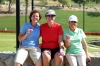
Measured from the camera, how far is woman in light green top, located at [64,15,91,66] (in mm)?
4941

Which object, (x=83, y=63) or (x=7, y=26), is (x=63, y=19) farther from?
(x=83, y=63)

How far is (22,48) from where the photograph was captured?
504 centimetres

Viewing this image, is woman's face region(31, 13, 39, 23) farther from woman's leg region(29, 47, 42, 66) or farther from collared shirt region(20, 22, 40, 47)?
woman's leg region(29, 47, 42, 66)

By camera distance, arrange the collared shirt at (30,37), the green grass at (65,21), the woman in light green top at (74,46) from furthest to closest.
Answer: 1. the green grass at (65,21)
2. the collared shirt at (30,37)
3. the woman in light green top at (74,46)

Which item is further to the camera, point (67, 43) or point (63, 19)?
point (63, 19)

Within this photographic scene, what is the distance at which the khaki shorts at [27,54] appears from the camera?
4891 millimetres

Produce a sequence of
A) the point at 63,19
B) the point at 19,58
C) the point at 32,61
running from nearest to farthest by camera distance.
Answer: the point at 19,58, the point at 32,61, the point at 63,19

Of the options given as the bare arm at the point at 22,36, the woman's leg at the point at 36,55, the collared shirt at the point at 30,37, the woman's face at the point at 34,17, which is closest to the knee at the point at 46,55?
the woman's leg at the point at 36,55

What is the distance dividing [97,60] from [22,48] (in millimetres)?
1453

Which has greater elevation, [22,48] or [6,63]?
[22,48]

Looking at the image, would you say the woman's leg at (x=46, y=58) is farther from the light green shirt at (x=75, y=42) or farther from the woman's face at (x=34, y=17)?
the woman's face at (x=34, y=17)

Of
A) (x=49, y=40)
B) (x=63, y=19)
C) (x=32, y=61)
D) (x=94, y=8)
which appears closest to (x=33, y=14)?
(x=49, y=40)

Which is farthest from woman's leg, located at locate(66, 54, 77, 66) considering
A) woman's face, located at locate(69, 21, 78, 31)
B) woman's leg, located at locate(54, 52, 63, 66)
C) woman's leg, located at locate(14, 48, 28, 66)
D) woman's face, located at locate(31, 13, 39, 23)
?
woman's face, located at locate(31, 13, 39, 23)

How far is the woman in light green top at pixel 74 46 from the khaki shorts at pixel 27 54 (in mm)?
531
